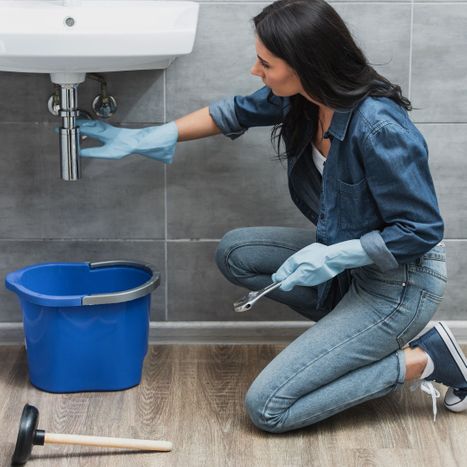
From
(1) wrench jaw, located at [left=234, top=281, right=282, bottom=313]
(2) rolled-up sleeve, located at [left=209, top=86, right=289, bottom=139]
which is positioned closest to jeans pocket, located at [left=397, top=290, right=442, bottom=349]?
(1) wrench jaw, located at [left=234, top=281, right=282, bottom=313]

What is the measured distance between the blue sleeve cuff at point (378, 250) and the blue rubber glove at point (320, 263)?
0.4 inches

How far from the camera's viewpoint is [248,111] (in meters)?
2.11

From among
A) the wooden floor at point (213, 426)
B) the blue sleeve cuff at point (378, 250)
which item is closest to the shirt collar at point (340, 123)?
the blue sleeve cuff at point (378, 250)

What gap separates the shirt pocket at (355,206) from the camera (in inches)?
73.8

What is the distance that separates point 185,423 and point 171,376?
25cm

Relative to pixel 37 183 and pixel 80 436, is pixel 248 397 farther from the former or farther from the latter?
pixel 37 183

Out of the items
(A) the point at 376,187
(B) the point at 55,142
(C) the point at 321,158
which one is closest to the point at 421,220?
(A) the point at 376,187

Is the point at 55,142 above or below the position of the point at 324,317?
above

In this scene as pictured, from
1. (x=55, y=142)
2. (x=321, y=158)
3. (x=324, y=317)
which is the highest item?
(x=321, y=158)

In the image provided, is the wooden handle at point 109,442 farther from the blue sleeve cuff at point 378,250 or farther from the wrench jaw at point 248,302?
the blue sleeve cuff at point 378,250

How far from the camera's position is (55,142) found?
2287 mm

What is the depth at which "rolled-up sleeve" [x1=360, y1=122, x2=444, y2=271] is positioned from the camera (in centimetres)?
179

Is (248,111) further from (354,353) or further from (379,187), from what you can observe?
(354,353)

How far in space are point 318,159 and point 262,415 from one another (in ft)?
1.85
